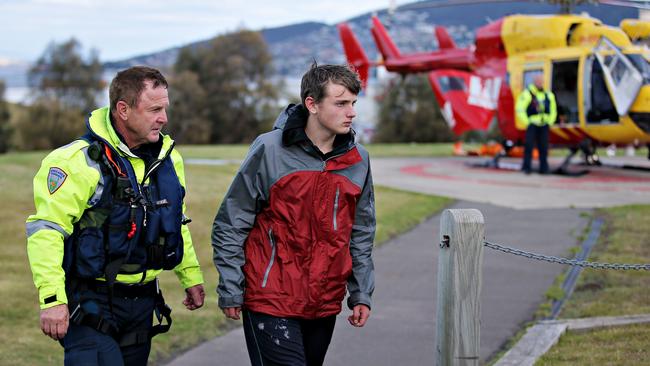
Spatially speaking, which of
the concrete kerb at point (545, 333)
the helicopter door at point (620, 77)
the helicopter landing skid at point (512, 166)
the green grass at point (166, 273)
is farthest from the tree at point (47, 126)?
the concrete kerb at point (545, 333)

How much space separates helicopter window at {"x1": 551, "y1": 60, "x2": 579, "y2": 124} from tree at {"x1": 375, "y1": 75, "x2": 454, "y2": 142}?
3442 cm

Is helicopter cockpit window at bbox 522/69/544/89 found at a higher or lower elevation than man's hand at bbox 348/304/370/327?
lower

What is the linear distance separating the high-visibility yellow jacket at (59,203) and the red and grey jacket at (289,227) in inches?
19.2

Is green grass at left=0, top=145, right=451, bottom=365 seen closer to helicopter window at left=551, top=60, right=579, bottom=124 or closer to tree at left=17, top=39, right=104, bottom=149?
helicopter window at left=551, top=60, right=579, bottom=124

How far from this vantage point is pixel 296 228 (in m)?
4.27

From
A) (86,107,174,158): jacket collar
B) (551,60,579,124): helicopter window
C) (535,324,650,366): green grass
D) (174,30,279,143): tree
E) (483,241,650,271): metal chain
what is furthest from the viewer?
(174,30,279,143): tree

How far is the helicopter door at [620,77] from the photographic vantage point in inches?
712

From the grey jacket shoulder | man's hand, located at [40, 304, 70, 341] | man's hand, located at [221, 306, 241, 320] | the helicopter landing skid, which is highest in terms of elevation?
the grey jacket shoulder

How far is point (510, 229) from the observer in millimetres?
12422

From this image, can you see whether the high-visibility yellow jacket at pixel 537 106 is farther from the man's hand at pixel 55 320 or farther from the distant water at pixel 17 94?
the distant water at pixel 17 94

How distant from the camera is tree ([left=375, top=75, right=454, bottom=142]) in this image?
5662cm

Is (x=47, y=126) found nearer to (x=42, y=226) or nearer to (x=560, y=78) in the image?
(x=560, y=78)

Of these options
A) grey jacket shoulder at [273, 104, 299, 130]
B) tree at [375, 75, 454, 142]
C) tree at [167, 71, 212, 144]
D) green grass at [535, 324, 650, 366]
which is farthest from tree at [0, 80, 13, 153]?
grey jacket shoulder at [273, 104, 299, 130]

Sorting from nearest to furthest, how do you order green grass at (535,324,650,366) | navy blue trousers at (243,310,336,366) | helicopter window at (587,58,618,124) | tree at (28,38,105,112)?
navy blue trousers at (243,310,336,366) → green grass at (535,324,650,366) → helicopter window at (587,58,618,124) → tree at (28,38,105,112)
